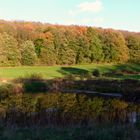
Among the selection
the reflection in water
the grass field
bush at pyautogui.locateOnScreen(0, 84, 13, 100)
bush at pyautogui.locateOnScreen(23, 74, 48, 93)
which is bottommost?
the grass field

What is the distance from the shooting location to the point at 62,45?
72062 millimetres

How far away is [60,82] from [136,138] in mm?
35125

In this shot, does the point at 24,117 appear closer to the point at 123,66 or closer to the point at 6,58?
the point at 6,58

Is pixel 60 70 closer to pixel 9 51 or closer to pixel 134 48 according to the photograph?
pixel 9 51

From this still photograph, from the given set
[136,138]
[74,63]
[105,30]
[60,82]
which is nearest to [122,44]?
[105,30]

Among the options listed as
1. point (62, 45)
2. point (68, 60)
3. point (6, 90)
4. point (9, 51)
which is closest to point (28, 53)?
point (9, 51)

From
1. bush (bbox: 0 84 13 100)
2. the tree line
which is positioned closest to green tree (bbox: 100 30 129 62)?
the tree line

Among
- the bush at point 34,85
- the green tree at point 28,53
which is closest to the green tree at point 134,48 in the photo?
A: the green tree at point 28,53

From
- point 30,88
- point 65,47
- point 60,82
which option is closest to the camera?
point 30,88

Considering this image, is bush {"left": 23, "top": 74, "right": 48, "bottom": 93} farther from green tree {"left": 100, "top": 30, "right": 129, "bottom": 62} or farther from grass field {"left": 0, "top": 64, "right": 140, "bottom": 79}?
green tree {"left": 100, "top": 30, "right": 129, "bottom": 62}

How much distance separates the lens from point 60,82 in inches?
1780

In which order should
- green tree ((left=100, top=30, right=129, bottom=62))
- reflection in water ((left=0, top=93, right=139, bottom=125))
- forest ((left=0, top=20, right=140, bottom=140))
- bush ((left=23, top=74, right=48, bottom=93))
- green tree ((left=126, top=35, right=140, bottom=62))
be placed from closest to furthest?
reflection in water ((left=0, top=93, right=139, bottom=125))
bush ((left=23, top=74, right=48, bottom=93))
forest ((left=0, top=20, right=140, bottom=140))
green tree ((left=100, top=30, right=129, bottom=62))
green tree ((left=126, top=35, right=140, bottom=62))

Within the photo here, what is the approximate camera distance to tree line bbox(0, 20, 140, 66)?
66.1 metres

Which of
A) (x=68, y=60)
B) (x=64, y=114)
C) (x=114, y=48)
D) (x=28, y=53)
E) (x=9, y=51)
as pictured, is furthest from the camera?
(x=114, y=48)
